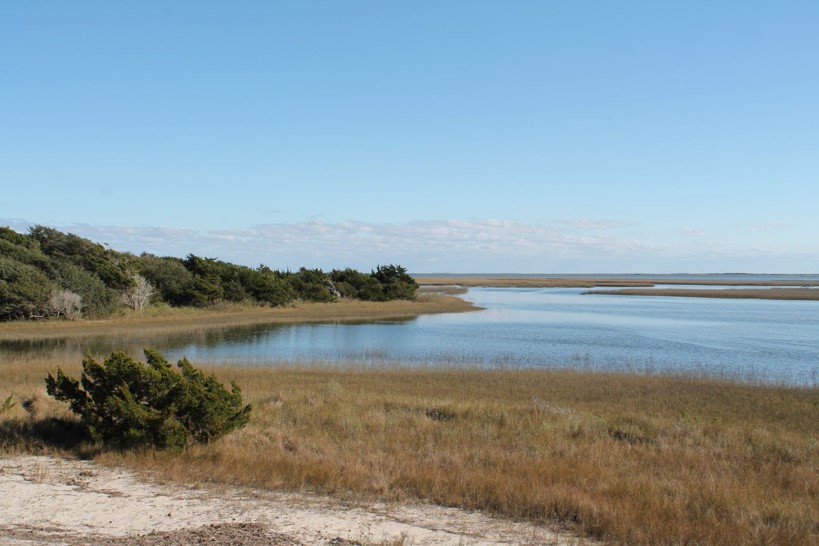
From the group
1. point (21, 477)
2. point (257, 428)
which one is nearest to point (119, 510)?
point (21, 477)

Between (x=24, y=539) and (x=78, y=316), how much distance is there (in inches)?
1494

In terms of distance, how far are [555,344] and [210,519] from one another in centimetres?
2789

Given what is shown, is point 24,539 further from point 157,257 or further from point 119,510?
point 157,257

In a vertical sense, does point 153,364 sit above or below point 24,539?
above

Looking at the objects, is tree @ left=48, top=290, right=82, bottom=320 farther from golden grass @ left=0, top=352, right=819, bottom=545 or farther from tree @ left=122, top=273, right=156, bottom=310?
golden grass @ left=0, top=352, right=819, bottom=545

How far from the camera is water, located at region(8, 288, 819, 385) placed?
87.6 feet

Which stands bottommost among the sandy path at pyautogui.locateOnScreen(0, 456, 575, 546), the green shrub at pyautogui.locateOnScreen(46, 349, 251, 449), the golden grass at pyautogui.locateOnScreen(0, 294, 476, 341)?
the golden grass at pyautogui.locateOnScreen(0, 294, 476, 341)

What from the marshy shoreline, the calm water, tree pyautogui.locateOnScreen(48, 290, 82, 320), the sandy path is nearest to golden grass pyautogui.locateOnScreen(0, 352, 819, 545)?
the marshy shoreline

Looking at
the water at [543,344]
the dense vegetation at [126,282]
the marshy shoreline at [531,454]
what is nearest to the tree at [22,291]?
the dense vegetation at [126,282]

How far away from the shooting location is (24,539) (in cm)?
636

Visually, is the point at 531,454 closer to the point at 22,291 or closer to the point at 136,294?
the point at 22,291

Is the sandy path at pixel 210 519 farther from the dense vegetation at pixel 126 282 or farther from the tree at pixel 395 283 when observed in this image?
the tree at pixel 395 283

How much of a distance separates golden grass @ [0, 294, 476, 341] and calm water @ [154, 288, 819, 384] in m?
3.77

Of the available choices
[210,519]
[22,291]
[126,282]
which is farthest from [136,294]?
[210,519]
